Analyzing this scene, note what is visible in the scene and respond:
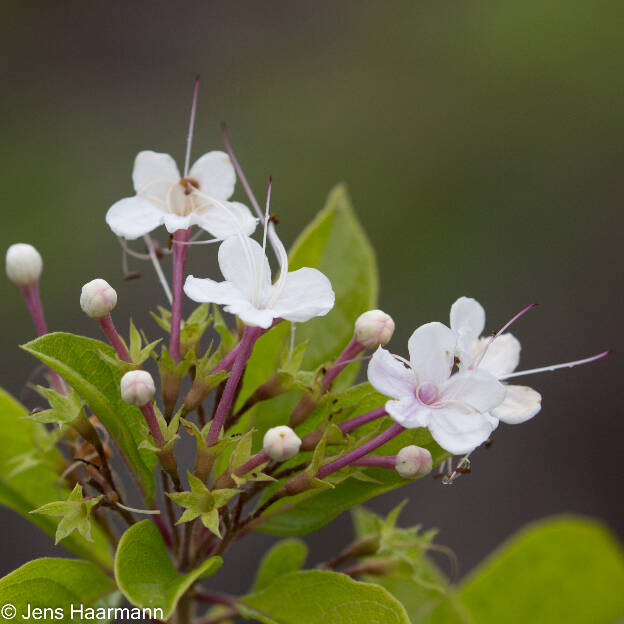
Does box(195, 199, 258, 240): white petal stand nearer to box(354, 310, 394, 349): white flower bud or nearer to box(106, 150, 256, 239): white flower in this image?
box(106, 150, 256, 239): white flower

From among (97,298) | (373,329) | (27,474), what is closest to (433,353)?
(373,329)

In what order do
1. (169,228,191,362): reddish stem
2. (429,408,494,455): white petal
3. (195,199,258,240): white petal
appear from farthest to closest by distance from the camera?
(195,199,258,240): white petal
(169,228,191,362): reddish stem
(429,408,494,455): white petal

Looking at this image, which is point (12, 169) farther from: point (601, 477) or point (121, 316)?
point (601, 477)

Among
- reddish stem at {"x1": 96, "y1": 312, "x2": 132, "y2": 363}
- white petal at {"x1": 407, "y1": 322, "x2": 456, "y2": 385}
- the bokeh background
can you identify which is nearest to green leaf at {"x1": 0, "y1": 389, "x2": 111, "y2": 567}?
reddish stem at {"x1": 96, "y1": 312, "x2": 132, "y2": 363}

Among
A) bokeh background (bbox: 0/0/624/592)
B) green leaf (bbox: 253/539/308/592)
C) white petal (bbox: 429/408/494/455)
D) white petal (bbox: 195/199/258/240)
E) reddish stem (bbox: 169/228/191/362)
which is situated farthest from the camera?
bokeh background (bbox: 0/0/624/592)

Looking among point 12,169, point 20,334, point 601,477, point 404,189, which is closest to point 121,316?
point 20,334

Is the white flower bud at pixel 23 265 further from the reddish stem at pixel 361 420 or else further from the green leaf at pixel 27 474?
the reddish stem at pixel 361 420

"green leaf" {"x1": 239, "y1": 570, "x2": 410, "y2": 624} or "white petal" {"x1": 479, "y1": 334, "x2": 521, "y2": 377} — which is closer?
"green leaf" {"x1": 239, "y1": 570, "x2": 410, "y2": 624}
